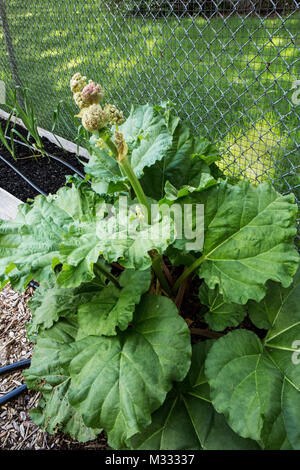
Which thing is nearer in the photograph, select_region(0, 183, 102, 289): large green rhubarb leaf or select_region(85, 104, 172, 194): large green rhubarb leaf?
select_region(0, 183, 102, 289): large green rhubarb leaf

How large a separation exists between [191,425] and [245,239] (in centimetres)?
58

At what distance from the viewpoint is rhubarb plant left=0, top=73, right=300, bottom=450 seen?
1.03 m

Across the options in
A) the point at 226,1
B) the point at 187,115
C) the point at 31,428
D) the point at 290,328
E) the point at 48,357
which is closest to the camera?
the point at 290,328

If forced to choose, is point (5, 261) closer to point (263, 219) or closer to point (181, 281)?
point (181, 281)

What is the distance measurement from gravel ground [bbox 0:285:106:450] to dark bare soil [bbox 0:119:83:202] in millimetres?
941

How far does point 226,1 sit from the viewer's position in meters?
1.80

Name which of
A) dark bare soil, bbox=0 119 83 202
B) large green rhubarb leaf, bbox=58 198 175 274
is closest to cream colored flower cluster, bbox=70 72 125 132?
large green rhubarb leaf, bbox=58 198 175 274

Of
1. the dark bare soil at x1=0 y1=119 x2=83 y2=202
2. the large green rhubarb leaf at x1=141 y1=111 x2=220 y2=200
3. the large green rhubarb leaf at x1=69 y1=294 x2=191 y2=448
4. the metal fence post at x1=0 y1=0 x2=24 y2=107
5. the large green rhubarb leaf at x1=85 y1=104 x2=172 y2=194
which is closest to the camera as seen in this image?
the large green rhubarb leaf at x1=69 y1=294 x2=191 y2=448

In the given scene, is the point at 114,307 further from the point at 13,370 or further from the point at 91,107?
the point at 13,370

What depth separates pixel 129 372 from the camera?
108cm

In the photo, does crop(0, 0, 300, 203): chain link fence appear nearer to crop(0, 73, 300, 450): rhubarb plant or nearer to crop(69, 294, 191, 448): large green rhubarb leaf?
crop(0, 73, 300, 450): rhubarb plant

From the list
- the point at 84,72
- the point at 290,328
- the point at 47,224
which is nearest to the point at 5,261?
the point at 47,224

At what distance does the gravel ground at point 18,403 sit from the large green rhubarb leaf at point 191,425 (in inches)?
12.3
